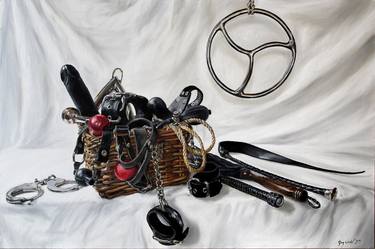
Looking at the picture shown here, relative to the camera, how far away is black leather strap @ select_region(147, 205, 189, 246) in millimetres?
1104

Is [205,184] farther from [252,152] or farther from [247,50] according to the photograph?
[247,50]

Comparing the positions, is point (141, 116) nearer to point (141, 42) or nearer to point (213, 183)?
point (213, 183)

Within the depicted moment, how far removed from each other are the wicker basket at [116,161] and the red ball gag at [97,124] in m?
0.03

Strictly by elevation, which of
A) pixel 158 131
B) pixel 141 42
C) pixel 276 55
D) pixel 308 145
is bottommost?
pixel 308 145

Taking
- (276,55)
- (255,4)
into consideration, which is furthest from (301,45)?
(255,4)

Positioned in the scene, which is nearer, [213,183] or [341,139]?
[213,183]

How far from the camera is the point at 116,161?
120cm

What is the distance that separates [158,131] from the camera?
1190 millimetres

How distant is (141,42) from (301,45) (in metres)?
0.57

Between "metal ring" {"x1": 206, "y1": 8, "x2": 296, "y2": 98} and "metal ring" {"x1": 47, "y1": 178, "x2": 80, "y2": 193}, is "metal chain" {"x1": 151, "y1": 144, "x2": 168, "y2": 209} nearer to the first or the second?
"metal ring" {"x1": 47, "y1": 178, "x2": 80, "y2": 193}

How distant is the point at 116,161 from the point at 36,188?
31 cm

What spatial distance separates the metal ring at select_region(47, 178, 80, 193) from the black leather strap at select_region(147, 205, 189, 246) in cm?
28
